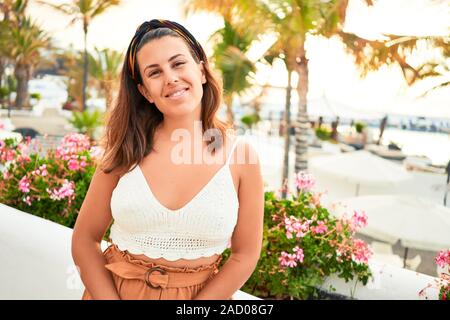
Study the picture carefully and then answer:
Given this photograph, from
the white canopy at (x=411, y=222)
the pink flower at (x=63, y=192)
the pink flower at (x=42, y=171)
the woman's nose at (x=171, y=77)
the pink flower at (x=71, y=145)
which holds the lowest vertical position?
Result: the white canopy at (x=411, y=222)

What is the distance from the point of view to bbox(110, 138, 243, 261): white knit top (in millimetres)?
1186

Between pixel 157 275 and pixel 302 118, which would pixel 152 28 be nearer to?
pixel 157 275

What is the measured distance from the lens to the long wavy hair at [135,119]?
126 cm

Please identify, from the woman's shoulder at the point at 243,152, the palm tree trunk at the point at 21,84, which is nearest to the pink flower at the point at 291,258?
the woman's shoulder at the point at 243,152

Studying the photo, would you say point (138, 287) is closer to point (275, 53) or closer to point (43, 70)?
point (275, 53)

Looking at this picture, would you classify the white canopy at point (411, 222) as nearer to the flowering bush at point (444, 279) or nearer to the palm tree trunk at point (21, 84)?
the flowering bush at point (444, 279)

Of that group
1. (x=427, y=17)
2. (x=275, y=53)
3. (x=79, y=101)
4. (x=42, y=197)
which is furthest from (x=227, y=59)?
(x=79, y=101)

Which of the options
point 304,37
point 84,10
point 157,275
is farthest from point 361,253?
point 84,10

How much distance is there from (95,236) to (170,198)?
0.28 m

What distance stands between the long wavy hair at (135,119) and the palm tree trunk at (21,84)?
27245 mm

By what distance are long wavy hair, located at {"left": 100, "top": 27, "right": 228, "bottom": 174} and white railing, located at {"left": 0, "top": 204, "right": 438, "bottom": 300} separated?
952mm

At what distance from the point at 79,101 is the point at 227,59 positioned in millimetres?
19991

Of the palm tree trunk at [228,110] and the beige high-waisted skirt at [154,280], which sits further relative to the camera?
the palm tree trunk at [228,110]

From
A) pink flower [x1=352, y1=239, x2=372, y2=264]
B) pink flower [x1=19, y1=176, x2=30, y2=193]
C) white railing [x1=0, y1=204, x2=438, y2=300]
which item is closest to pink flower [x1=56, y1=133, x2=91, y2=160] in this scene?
pink flower [x1=19, y1=176, x2=30, y2=193]
